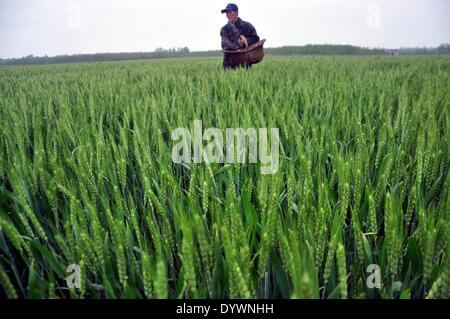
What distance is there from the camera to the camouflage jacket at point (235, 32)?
13.6ft

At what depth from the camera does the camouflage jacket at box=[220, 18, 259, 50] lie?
13.6 feet

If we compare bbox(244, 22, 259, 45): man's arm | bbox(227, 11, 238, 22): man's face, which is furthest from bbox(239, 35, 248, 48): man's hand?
bbox(227, 11, 238, 22): man's face

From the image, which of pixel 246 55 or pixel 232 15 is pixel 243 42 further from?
pixel 232 15

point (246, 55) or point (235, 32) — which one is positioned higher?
point (235, 32)

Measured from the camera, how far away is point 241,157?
0.92 metres

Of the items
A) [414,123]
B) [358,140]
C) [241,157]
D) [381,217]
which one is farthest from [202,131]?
[414,123]

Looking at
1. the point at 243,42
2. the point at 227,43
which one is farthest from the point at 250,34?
the point at 227,43

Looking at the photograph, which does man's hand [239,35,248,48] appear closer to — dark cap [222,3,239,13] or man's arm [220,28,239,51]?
man's arm [220,28,239,51]

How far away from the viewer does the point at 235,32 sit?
13.6ft

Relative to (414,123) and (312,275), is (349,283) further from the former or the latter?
(414,123)

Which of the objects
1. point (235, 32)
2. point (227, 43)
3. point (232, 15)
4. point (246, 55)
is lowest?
point (246, 55)

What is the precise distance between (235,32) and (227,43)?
173 millimetres

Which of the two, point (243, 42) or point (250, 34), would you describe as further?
point (250, 34)
